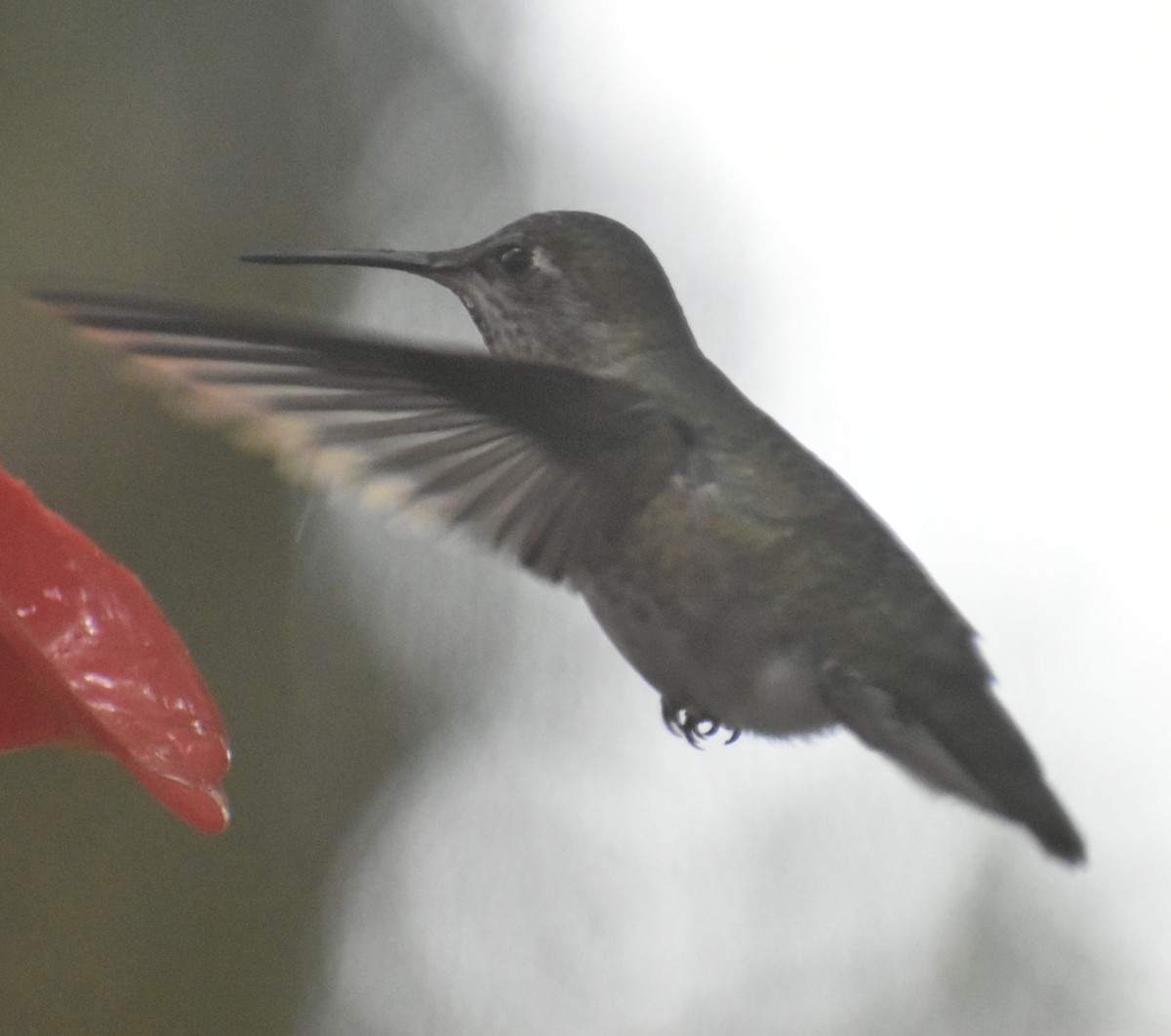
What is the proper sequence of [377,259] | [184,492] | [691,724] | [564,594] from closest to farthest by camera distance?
[377,259] < [691,724] < [564,594] < [184,492]

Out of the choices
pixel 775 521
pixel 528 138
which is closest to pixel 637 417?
pixel 775 521

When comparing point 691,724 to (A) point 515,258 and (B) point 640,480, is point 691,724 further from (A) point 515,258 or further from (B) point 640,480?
(A) point 515,258

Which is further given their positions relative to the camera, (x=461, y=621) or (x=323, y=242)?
(x=461, y=621)

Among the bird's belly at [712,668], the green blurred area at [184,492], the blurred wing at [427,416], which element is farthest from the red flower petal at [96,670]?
the green blurred area at [184,492]

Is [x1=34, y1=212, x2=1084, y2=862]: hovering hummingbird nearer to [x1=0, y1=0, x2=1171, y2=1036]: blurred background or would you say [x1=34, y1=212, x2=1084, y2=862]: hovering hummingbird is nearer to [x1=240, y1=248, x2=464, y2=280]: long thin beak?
[x1=240, y1=248, x2=464, y2=280]: long thin beak

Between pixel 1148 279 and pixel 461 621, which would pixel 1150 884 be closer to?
pixel 1148 279

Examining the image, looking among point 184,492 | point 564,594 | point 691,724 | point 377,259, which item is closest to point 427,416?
point 377,259

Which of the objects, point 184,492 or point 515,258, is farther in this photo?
point 184,492
